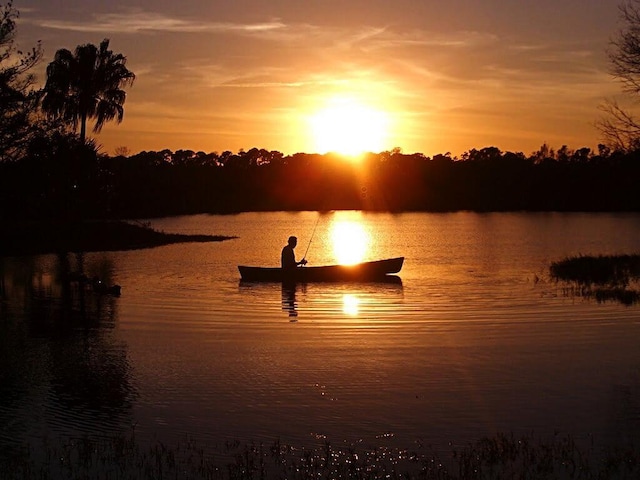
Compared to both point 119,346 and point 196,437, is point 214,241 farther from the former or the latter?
point 196,437

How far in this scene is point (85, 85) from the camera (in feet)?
166

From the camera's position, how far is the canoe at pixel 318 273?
27703 millimetres

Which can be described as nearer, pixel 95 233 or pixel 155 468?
pixel 155 468

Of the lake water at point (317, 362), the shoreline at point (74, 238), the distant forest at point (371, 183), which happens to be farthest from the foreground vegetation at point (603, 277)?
the distant forest at point (371, 183)

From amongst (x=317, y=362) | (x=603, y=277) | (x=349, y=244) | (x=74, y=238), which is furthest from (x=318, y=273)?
(x=349, y=244)

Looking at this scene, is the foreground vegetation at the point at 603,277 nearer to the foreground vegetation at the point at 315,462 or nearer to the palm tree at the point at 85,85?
the foreground vegetation at the point at 315,462

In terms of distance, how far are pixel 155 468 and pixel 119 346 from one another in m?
7.14

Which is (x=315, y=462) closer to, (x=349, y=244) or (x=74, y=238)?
(x=74, y=238)

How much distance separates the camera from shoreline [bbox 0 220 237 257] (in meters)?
40.2

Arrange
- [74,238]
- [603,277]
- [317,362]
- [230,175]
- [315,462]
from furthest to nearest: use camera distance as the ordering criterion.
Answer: [230,175] < [74,238] < [603,277] < [317,362] < [315,462]

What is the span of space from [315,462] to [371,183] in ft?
494

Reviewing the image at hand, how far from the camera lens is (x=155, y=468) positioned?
8172 mm

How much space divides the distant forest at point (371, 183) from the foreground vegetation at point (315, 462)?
3131 inches

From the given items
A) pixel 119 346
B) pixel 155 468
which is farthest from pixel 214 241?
pixel 155 468
